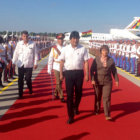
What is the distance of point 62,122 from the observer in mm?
5426

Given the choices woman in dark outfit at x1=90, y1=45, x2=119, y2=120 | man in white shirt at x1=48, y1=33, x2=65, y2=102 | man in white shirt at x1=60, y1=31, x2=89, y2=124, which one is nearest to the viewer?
man in white shirt at x1=60, y1=31, x2=89, y2=124

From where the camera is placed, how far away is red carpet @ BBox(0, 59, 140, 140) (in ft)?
15.4

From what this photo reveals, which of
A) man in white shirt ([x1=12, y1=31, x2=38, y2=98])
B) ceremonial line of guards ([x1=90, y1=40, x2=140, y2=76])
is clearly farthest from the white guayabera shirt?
ceremonial line of guards ([x1=90, y1=40, x2=140, y2=76])

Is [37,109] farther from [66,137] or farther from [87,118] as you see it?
[66,137]

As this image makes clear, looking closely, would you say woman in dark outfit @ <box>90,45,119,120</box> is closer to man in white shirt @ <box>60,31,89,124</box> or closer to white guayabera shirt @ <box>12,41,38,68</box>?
man in white shirt @ <box>60,31,89,124</box>

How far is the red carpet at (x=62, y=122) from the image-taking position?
4684 millimetres

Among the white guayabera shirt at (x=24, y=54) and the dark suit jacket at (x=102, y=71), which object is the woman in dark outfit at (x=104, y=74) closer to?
the dark suit jacket at (x=102, y=71)

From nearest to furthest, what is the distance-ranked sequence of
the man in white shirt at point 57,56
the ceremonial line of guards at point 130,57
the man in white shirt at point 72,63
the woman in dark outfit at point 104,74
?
the man in white shirt at point 72,63 < the woman in dark outfit at point 104,74 < the man in white shirt at point 57,56 < the ceremonial line of guards at point 130,57

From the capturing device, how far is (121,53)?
15789 millimetres

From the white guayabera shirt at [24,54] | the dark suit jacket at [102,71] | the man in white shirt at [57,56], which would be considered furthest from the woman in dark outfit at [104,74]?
the white guayabera shirt at [24,54]

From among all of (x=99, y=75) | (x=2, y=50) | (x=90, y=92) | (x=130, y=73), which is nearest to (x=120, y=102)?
(x=90, y=92)

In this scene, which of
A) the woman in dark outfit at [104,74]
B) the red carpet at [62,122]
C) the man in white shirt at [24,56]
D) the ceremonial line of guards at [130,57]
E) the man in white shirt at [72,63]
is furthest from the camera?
the ceremonial line of guards at [130,57]

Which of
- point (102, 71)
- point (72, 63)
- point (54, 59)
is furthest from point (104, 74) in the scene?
point (54, 59)

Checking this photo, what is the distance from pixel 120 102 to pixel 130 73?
6.92 metres
